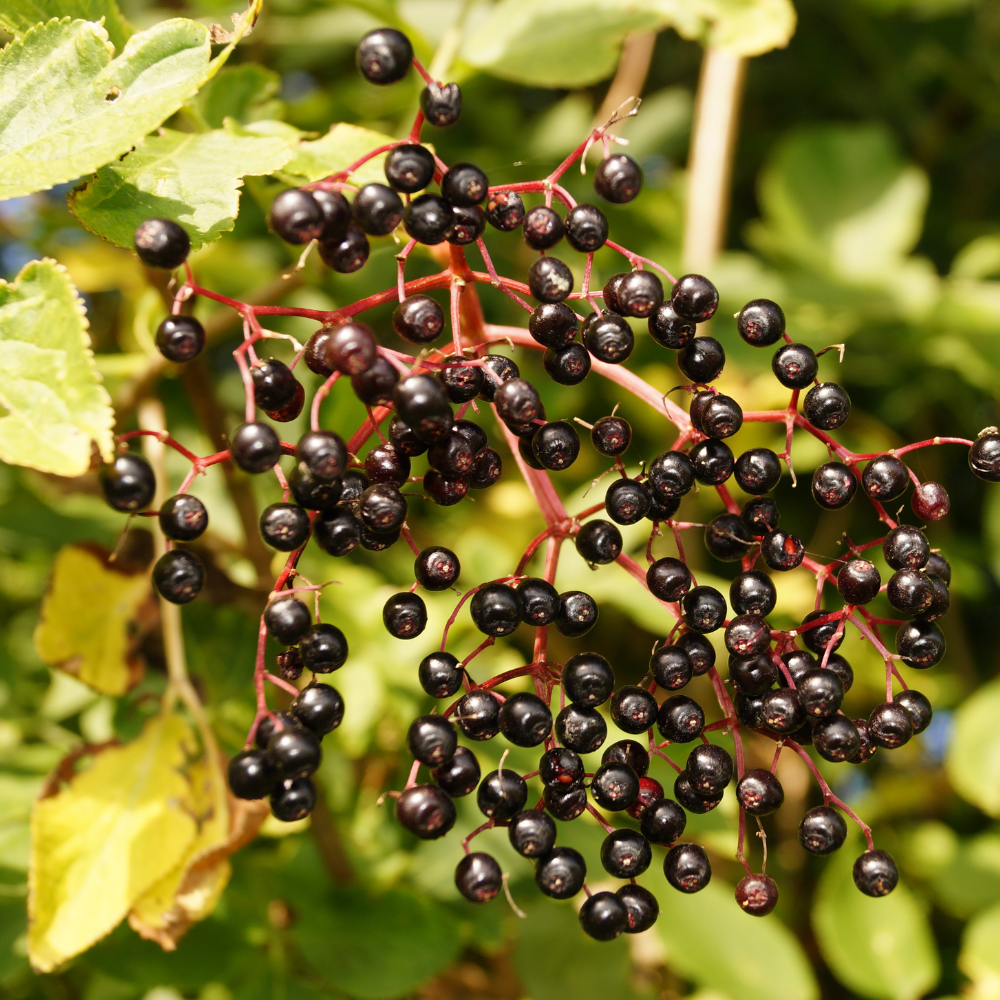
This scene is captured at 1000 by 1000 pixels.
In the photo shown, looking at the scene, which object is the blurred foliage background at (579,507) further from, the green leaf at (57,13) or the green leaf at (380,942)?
the green leaf at (57,13)

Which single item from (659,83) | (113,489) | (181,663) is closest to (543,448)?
(113,489)

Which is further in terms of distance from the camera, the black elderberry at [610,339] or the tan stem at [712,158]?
the tan stem at [712,158]

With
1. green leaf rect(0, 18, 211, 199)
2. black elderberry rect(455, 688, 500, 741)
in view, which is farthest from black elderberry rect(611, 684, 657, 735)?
green leaf rect(0, 18, 211, 199)

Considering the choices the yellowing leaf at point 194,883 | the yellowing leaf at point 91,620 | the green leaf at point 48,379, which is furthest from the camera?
the yellowing leaf at point 91,620

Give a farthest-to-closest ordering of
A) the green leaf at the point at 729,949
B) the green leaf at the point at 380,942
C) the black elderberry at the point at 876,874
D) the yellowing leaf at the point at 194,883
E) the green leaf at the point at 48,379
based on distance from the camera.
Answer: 1. the green leaf at the point at 729,949
2. the green leaf at the point at 380,942
3. the yellowing leaf at the point at 194,883
4. the black elderberry at the point at 876,874
5. the green leaf at the point at 48,379

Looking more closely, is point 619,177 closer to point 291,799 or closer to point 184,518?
point 184,518

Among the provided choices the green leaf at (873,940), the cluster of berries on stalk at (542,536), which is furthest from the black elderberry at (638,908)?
the green leaf at (873,940)

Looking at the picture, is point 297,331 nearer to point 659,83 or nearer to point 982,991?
point 659,83
